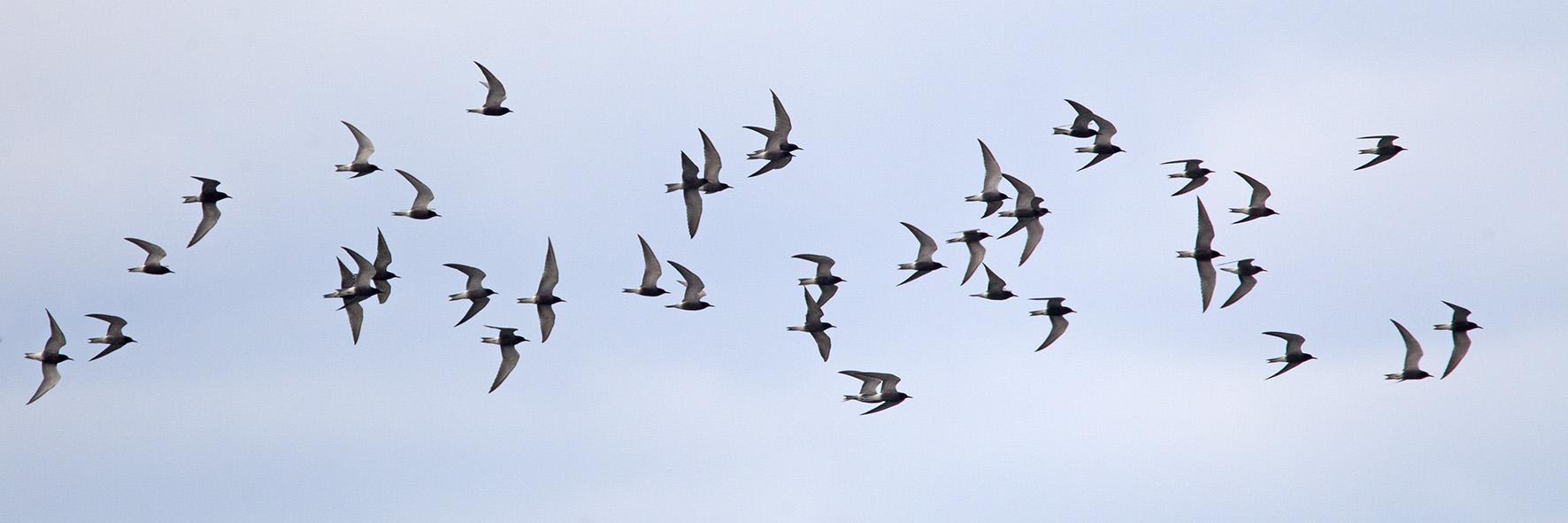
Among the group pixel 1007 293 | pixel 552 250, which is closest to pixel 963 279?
pixel 1007 293

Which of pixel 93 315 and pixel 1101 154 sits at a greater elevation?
pixel 1101 154

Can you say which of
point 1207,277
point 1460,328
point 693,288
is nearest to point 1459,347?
point 1460,328

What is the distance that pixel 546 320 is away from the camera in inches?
2454

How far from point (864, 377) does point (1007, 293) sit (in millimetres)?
6130

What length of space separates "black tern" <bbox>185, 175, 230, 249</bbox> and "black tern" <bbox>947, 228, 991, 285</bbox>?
21.1 meters

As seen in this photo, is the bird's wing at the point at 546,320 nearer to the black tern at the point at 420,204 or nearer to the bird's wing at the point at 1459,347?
the black tern at the point at 420,204

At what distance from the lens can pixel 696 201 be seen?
61562 millimetres

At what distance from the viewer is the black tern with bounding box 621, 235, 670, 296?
201ft

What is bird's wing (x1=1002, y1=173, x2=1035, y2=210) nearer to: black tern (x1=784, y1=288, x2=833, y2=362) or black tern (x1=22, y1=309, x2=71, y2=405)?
black tern (x1=784, y1=288, x2=833, y2=362)

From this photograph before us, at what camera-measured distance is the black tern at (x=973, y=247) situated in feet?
208

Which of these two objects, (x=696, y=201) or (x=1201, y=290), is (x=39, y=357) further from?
(x=1201, y=290)

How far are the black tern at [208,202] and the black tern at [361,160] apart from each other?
11.3 feet

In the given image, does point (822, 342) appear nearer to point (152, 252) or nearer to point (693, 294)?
point (693, 294)

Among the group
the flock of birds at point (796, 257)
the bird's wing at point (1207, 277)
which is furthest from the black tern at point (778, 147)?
the bird's wing at point (1207, 277)
